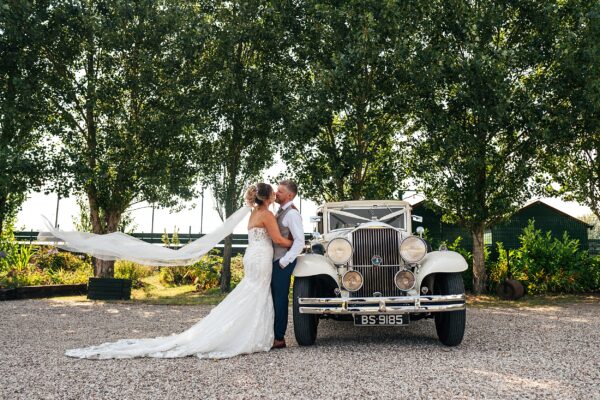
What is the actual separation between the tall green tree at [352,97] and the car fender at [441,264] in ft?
21.7

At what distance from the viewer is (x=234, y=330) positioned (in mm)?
5844

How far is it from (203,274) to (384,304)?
10304 mm

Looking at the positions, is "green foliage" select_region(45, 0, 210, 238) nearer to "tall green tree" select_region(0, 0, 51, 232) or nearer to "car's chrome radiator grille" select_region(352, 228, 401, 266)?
"tall green tree" select_region(0, 0, 51, 232)

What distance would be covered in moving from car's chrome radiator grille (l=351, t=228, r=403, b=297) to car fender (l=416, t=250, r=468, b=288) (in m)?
0.33

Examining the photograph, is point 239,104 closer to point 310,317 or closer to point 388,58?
point 388,58

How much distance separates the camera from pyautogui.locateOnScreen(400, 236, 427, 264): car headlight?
19.6ft

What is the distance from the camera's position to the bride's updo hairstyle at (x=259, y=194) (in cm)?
627

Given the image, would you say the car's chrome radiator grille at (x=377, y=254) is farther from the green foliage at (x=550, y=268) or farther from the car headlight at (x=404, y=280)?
the green foliage at (x=550, y=268)

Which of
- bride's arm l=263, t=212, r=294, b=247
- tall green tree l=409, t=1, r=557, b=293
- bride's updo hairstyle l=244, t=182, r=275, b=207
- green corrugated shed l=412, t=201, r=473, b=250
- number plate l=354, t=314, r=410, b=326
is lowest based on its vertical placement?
number plate l=354, t=314, r=410, b=326

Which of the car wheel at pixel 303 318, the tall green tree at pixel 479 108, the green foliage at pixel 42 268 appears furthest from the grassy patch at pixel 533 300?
the green foliage at pixel 42 268

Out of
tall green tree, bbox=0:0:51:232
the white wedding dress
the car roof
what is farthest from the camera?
tall green tree, bbox=0:0:51:232

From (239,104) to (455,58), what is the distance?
576cm

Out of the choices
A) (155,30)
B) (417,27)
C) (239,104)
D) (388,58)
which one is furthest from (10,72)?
(417,27)

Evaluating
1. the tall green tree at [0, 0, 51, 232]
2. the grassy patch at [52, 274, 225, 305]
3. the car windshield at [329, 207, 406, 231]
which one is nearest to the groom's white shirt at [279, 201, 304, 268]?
the car windshield at [329, 207, 406, 231]
